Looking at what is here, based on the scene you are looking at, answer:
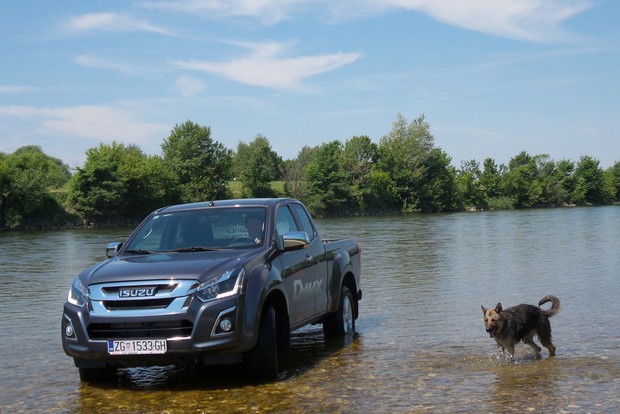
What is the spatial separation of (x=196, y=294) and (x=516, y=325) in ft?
12.2

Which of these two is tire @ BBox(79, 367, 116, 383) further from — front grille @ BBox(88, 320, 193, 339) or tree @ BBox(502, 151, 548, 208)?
tree @ BBox(502, 151, 548, 208)

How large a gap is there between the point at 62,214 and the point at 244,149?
115332 mm

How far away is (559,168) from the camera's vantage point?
5595 inches

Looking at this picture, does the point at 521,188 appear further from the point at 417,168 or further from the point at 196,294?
the point at 196,294

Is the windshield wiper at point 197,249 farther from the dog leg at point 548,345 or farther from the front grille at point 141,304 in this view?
the dog leg at point 548,345

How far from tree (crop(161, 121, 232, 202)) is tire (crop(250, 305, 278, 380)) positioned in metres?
93.9

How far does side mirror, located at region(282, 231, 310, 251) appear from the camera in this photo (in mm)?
8492

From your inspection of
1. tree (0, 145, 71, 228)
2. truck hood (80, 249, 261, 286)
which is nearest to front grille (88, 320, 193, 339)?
truck hood (80, 249, 261, 286)

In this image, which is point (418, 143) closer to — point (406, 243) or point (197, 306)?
point (406, 243)

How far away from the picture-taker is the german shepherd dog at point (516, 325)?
845 centimetres

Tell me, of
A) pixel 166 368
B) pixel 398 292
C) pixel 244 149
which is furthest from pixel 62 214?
pixel 244 149

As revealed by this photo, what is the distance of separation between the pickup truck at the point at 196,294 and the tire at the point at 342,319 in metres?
1.28

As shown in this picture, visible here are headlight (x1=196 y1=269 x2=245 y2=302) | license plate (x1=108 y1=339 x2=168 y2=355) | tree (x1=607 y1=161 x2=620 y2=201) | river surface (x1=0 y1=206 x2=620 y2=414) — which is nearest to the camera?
river surface (x1=0 y1=206 x2=620 y2=414)

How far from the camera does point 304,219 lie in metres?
10.1
